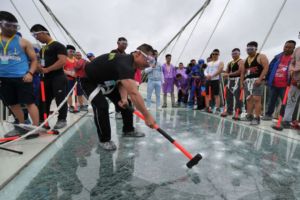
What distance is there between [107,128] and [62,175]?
743 millimetres

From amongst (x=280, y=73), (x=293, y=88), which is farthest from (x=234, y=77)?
(x=293, y=88)

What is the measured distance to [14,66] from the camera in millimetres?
2154

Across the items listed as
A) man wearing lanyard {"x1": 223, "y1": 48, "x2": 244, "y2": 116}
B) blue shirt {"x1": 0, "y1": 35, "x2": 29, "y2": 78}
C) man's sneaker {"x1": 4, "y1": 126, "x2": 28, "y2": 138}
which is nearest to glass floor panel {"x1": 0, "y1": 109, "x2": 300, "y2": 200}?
man's sneaker {"x1": 4, "y1": 126, "x2": 28, "y2": 138}

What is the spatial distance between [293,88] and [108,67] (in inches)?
123

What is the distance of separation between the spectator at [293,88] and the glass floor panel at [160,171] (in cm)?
84

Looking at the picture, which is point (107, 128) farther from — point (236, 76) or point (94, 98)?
point (236, 76)

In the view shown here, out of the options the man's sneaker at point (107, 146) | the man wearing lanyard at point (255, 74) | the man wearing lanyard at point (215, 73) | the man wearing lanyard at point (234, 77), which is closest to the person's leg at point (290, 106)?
the man wearing lanyard at point (255, 74)

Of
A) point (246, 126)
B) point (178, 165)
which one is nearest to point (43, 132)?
point (178, 165)

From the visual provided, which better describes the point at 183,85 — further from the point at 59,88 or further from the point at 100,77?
the point at 100,77

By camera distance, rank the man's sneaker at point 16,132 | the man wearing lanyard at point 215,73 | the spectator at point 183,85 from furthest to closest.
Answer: the spectator at point 183,85
the man wearing lanyard at point 215,73
the man's sneaker at point 16,132

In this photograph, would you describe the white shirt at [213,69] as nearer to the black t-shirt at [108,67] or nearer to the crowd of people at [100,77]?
the crowd of people at [100,77]

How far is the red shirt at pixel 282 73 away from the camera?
10.8 feet

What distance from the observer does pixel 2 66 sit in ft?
6.97

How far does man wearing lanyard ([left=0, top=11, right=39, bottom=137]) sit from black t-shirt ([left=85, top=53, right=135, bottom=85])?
0.90 m
